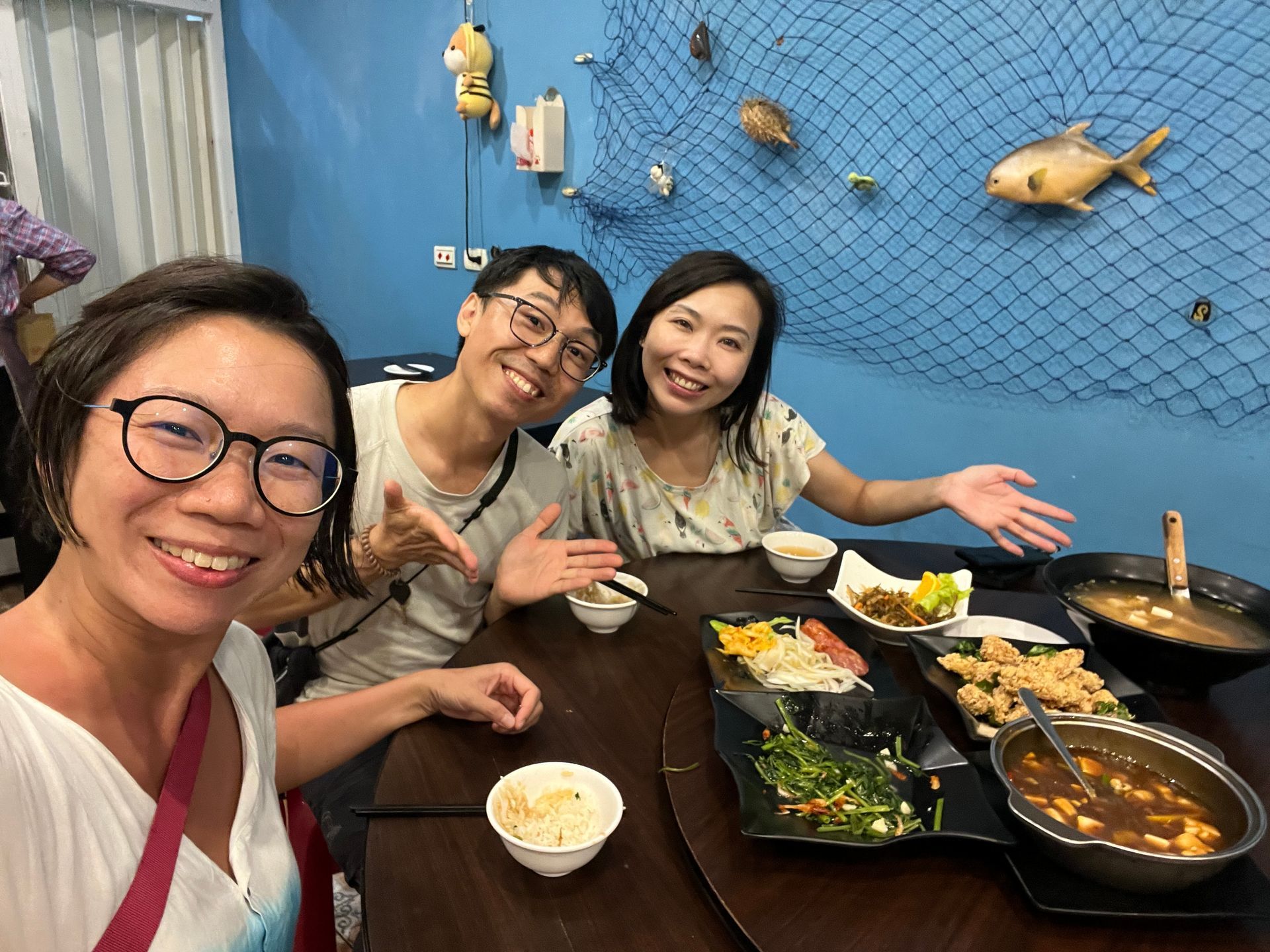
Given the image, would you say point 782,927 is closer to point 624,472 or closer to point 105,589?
point 105,589

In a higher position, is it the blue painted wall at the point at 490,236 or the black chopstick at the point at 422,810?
the blue painted wall at the point at 490,236

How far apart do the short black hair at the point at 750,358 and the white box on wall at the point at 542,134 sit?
2.03 m

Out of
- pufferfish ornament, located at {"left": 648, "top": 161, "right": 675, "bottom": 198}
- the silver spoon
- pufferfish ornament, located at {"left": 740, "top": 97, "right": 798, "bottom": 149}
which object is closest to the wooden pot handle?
the silver spoon

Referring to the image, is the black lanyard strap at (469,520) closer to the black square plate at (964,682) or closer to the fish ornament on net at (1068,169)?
the black square plate at (964,682)

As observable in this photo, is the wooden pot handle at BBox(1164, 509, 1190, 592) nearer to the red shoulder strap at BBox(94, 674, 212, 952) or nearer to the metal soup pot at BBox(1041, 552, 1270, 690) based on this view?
the metal soup pot at BBox(1041, 552, 1270, 690)

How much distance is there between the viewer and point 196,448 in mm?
741

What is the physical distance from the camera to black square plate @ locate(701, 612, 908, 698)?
1258 mm

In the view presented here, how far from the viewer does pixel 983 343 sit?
2678 mm

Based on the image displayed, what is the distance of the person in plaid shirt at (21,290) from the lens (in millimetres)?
2904

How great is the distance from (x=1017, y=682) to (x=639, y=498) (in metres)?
1.13

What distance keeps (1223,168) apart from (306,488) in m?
2.63

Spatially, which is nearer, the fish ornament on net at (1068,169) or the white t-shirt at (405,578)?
the white t-shirt at (405,578)

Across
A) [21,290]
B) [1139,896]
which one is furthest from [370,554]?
[21,290]

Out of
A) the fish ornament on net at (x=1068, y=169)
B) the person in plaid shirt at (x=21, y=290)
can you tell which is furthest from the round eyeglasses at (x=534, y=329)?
the person in plaid shirt at (x=21, y=290)
